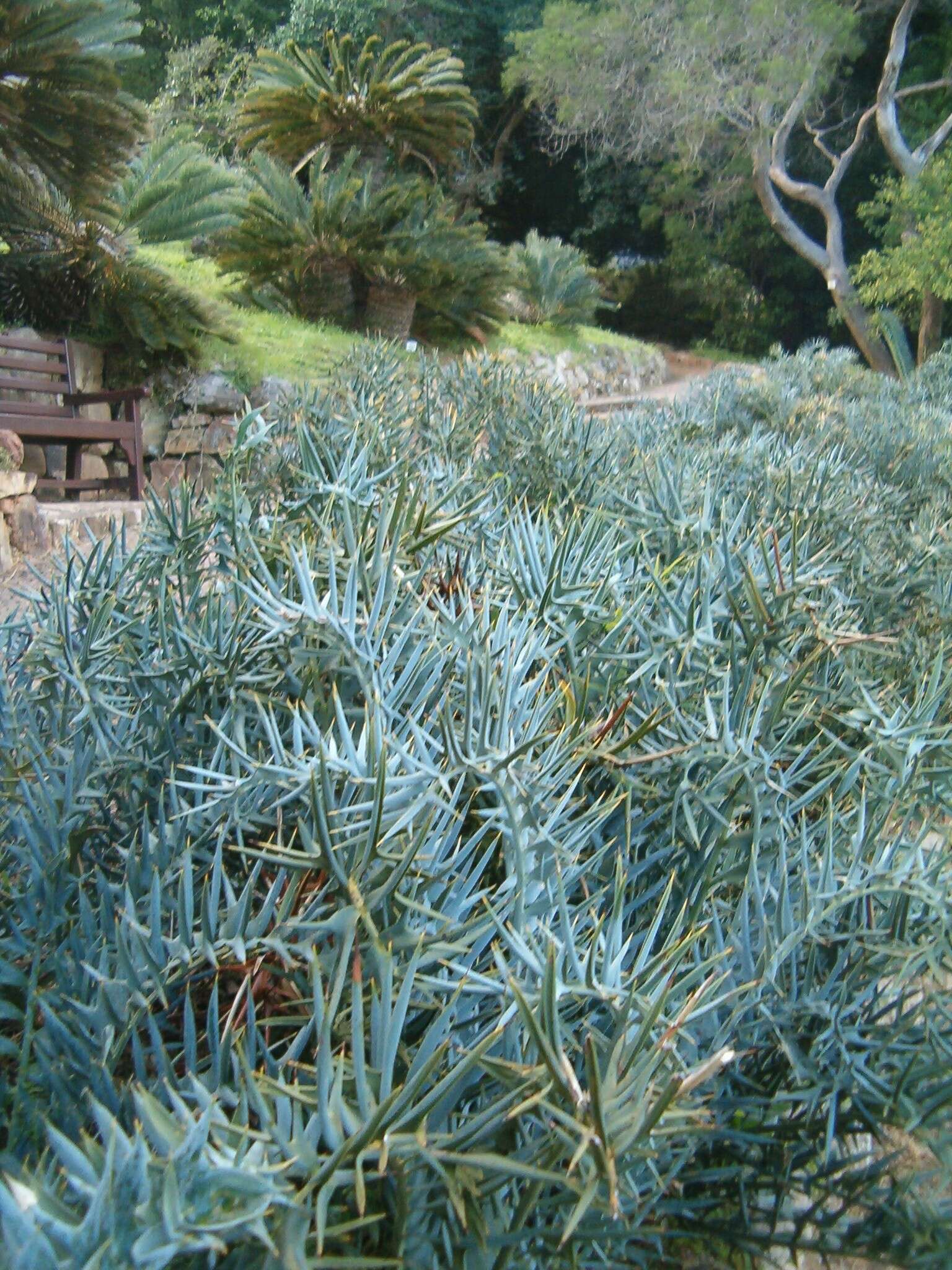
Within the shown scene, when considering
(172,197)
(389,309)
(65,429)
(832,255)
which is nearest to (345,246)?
(389,309)

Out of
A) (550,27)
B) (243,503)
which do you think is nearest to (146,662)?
(243,503)

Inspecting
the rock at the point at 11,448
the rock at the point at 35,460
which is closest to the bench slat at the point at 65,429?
the rock at the point at 11,448

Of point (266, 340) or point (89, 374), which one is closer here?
point (89, 374)

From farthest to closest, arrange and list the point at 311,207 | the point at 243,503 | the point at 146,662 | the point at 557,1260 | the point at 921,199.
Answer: the point at 921,199
the point at 311,207
the point at 243,503
the point at 146,662
the point at 557,1260

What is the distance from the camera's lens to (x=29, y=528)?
21.6 ft

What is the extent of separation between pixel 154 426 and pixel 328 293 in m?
3.77

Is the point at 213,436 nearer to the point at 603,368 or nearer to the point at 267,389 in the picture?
the point at 267,389

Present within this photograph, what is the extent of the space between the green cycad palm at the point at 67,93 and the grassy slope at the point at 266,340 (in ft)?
5.52

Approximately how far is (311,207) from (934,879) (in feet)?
38.3

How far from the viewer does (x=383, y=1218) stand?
30.0 inches

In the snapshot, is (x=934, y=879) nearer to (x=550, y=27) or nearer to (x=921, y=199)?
(x=921, y=199)

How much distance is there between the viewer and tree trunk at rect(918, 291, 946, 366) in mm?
17297

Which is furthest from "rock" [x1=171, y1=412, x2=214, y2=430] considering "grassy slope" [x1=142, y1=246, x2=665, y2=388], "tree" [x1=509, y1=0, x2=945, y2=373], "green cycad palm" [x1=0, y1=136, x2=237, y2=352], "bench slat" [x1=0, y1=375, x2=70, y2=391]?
"tree" [x1=509, y1=0, x2=945, y2=373]

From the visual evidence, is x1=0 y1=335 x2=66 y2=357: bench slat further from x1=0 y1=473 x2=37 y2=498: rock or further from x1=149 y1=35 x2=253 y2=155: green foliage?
x1=149 y1=35 x2=253 y2=155: green foliage
